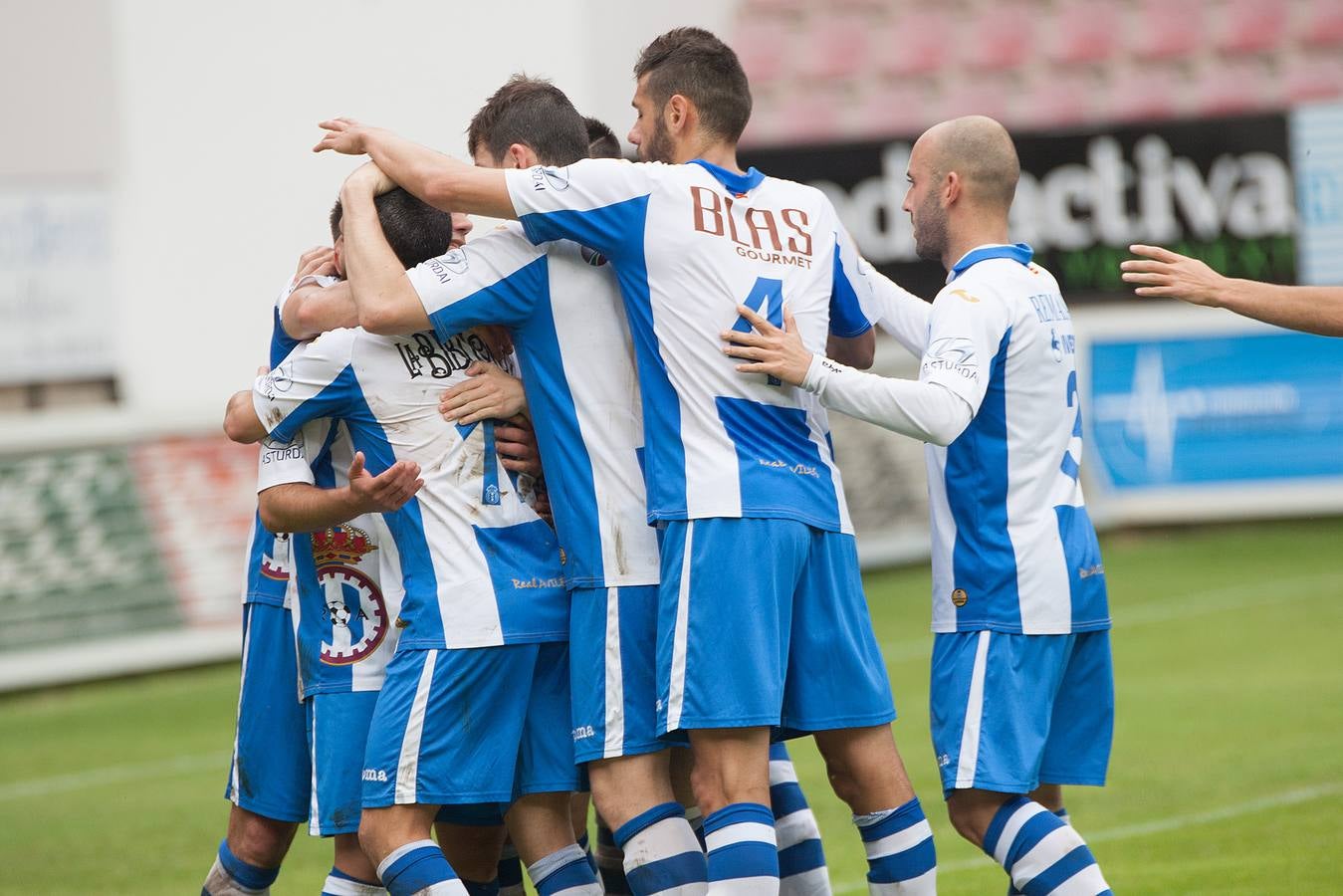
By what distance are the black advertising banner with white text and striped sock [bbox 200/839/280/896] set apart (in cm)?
1188

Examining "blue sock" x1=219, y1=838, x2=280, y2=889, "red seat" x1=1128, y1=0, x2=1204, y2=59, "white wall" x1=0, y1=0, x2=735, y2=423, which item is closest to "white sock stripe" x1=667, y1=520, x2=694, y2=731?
"blue sock" x1=219, y1=838, x2=280, y2=889

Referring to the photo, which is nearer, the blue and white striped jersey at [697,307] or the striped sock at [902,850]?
the blue and white striped jersey at [697,307]

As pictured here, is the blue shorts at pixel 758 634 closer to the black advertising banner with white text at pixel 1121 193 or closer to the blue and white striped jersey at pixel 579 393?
the blue and white striped jersey at pixel 579 393

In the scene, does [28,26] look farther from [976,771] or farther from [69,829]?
[976,771]

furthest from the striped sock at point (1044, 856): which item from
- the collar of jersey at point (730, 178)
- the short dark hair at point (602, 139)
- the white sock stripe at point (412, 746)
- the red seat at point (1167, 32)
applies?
the red seat at point (1167, 32)

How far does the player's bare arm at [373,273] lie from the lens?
4.11 metres

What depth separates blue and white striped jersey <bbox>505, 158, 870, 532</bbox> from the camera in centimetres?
→ 409

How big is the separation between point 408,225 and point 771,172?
11.7 meters

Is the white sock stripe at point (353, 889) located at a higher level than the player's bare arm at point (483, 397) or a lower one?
lower

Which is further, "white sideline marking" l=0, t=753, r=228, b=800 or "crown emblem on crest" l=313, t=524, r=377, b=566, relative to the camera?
"white sideline marking" l=0, t=753, r=228, b=800

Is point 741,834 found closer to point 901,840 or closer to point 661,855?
point 661,855

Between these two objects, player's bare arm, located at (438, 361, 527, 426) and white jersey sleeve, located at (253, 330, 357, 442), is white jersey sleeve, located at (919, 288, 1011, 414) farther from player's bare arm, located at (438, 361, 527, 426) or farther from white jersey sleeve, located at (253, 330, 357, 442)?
white jersey sleeve, located at (253, 330, 357, 442)

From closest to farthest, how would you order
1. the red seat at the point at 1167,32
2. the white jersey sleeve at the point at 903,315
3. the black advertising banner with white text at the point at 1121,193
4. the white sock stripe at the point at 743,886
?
the white sock stripe at the point at 743,886 < the white jersey sleeve at the point at 903,315 < the black advertising banner with white text at the point at 1121,193 < the red seat at the point at 1167,32

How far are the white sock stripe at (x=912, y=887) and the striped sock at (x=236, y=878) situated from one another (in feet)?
5.65
